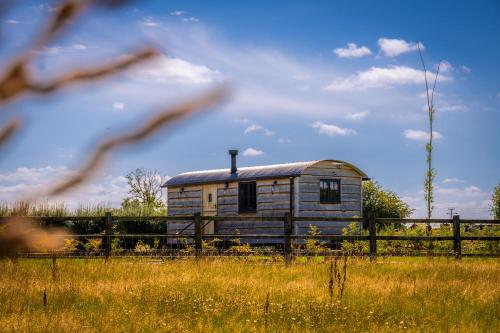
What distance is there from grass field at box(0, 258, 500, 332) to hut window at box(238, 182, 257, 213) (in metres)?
12.7

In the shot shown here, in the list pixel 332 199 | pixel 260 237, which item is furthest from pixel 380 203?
pixel 260 237

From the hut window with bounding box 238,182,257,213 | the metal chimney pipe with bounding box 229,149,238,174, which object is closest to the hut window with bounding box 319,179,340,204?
the hut window with bounding box 238,182,257,213

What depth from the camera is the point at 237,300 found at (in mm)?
8250

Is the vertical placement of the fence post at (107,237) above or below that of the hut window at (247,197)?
below

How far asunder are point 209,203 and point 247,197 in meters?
2.57

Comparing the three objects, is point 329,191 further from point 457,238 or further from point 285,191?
point 457,238

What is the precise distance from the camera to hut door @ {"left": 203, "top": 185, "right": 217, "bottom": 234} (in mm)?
26672

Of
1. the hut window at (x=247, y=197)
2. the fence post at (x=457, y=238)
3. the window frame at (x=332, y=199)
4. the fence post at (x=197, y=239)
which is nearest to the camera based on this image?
the fence post at (x=197, y=239)

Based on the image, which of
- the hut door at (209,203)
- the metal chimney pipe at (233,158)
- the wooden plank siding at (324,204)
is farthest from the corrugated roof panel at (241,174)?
the wooden plank siding at (324,204)

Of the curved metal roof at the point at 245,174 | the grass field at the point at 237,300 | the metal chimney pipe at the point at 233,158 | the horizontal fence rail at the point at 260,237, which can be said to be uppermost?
the metal chimney pipe at the point at 233,158

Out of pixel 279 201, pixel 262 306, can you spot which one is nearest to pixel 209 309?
pixel 262 306

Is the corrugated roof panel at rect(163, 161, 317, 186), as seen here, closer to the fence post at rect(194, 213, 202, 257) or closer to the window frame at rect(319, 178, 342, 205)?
the window frame at rect(319, 178, 342, 205)

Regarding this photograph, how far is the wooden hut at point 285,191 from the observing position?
2336 centimetres

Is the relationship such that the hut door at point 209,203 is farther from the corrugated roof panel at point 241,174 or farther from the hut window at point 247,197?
the hut window at point 247,197
